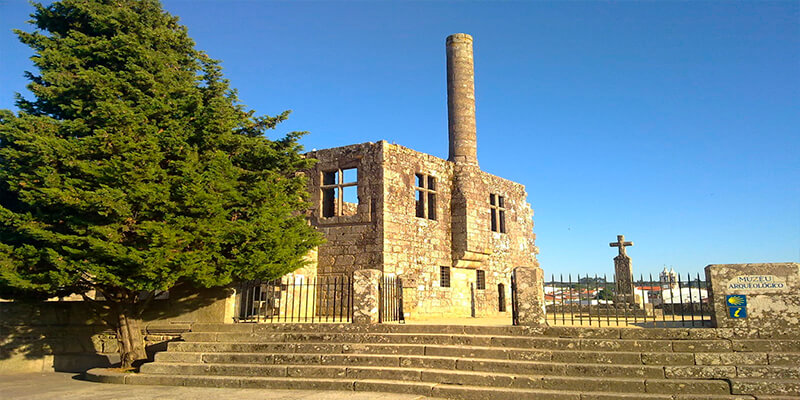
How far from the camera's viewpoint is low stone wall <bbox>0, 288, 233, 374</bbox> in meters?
11.2

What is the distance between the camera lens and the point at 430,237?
1852 cm

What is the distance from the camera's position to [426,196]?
18703mm

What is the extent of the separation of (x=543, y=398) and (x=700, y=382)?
2254mm

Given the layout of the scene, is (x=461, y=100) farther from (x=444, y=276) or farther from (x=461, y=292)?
(x=461, y=292)

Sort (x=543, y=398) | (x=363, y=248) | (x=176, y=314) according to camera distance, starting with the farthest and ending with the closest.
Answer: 1. (x=363, y=248)
2. (x=176, y=314)
3. (x=543, y=398)

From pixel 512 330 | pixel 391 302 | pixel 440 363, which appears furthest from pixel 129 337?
pixel 512 330

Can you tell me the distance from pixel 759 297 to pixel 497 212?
13.7 metres

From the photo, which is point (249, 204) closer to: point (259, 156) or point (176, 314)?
point (259, 156)

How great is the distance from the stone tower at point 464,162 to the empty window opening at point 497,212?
139 centimetres

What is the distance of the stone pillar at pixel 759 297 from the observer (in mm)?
8430

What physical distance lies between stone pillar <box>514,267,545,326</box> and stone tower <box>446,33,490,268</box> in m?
9.46

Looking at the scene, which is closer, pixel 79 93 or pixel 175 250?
pixel 175 250

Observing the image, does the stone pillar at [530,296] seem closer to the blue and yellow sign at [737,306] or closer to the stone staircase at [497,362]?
the stone staircase at [497,362]

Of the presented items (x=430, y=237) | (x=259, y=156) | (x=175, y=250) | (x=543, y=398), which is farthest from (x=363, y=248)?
(x=543, y=398)
